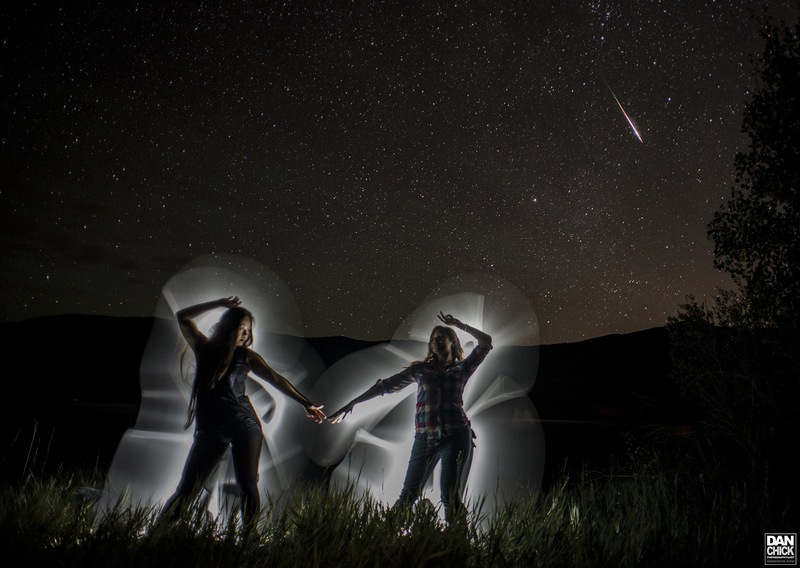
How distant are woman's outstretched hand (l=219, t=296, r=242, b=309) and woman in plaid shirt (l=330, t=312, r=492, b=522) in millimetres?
1532

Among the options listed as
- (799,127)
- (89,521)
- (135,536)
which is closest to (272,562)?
(135,536)

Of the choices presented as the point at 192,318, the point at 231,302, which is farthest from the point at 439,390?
the point at 192,318

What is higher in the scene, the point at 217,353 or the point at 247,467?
the point at 217,353

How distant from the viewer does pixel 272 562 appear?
2.90m

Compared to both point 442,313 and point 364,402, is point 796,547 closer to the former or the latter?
point 442,313

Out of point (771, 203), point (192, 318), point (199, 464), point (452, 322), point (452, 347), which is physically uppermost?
point (771, 203)

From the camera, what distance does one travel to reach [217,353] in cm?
432

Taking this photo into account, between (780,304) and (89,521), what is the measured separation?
7739mm

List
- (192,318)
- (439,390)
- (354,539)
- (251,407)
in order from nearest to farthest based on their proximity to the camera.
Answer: (354,539) < (251,407) < (192,318) < (439,390)

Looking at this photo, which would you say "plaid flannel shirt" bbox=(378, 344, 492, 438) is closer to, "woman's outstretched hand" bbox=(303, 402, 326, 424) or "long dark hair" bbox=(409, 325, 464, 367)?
"long dark hair" bbox=(409, 325, 464, 367)

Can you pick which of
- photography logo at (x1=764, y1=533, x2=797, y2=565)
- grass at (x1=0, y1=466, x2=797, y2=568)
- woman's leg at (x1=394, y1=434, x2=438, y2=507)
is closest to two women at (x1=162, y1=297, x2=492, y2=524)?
woman's leg at (x1=394, y1=434, x2=438, y2=507)

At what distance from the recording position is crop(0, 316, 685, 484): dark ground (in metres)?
23.1

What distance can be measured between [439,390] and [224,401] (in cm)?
195

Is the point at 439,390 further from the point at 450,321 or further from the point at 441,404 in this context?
the point at 450,321
